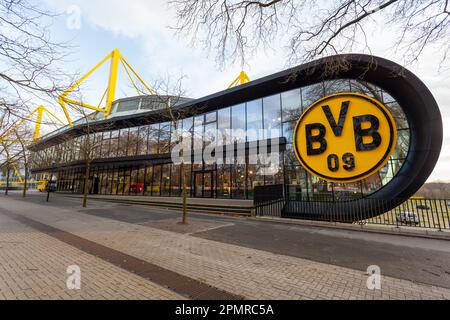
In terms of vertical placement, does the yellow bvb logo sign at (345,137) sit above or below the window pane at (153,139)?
below

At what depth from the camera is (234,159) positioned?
57.6ft

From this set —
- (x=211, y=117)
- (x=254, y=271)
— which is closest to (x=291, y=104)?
(x=211, y=117)

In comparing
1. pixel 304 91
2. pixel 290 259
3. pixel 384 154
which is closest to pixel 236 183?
pixel 304 91

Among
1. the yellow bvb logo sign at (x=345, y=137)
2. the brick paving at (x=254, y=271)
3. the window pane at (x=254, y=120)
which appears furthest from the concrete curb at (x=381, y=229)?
the window pane at (x=254, y=120)

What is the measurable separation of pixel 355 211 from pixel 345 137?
13.0ft

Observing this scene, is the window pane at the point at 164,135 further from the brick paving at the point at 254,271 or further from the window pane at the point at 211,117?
the brick paving at the point at 254,271

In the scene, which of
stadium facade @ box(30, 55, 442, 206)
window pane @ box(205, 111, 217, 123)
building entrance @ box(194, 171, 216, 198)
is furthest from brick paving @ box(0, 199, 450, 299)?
window pane @ box(205, 111, 217, 123)

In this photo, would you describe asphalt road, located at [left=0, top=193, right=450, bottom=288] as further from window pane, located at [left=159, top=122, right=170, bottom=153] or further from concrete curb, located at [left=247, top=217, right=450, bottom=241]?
window pane, located at [left=159, top=122, right=170, bottom=153]

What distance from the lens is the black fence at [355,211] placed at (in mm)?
9326

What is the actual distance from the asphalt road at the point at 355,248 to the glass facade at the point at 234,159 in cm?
457

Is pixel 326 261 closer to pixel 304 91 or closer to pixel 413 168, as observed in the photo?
pixel 413 168

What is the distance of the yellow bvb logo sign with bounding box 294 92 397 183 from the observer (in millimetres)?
9828

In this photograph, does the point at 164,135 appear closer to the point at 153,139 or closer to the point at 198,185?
the point at 153,139
